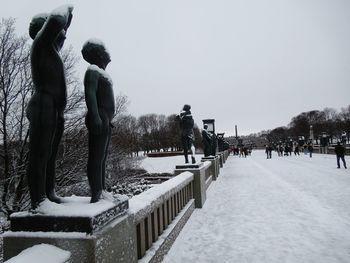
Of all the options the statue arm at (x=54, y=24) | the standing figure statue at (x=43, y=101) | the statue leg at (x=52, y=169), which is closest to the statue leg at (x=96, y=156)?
the statue leg at (x=52, y=169)

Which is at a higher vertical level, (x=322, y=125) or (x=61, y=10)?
(x=322, y=125)

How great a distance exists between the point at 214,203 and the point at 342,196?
376 cm

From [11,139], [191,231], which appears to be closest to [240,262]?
[191,231]

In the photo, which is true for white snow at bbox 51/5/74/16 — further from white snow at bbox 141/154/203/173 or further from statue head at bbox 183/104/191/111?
white snow at bbox 141/154/203/173

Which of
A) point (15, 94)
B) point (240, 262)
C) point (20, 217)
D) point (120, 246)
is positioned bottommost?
point (240, 262)

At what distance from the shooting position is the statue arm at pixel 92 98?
2.95 metres

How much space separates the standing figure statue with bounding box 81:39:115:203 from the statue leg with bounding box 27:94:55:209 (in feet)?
1.31

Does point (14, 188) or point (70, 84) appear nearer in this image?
point (14, 188)

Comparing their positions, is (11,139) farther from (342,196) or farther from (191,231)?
(342,196)

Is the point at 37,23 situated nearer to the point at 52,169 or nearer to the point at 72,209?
the point at 52,169

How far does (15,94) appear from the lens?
13.2m

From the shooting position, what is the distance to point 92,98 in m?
2.96

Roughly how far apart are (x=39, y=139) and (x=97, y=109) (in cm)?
59

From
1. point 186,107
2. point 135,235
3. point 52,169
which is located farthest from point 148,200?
point 186,107
